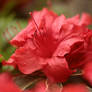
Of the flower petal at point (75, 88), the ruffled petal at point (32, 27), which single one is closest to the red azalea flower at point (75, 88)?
the flower petal at point (75, 88)

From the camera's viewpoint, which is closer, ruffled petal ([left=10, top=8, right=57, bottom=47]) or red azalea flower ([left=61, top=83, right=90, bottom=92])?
red azalea flower ([left=61, top=83, right=90, bottom=92])

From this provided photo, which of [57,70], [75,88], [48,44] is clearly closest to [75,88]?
[75,88]

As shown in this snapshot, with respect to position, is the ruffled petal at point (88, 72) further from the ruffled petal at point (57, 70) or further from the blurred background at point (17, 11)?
the blurred background at point (17, 11)

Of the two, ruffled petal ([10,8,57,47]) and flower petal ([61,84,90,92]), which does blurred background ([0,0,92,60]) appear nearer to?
ruffled petal ([10,8,57,47])

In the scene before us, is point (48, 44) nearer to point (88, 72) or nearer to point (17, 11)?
point (88, 72)

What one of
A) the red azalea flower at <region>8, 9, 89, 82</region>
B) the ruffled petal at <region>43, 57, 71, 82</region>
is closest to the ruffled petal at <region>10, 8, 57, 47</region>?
the red azalea flower at <region>8, 9, 89, 82</region>

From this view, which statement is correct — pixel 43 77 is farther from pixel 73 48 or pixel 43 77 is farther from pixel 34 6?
pixel 34 6
